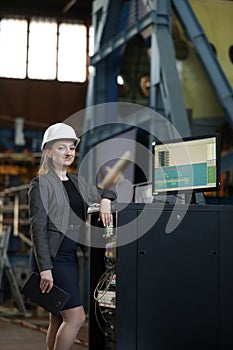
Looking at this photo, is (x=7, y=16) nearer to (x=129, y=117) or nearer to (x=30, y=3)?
(x=30, y=3)

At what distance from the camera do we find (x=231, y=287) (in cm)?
507

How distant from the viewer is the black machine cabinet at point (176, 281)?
15.6ft

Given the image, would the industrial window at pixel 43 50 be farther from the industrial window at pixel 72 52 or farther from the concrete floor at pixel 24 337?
the concrete floor at pixel 24 337

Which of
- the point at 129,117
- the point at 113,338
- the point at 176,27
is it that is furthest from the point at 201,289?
the point at 176,27

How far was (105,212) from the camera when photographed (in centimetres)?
471

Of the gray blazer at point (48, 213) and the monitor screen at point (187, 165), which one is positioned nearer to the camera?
the gray blazer at point (48, 213)

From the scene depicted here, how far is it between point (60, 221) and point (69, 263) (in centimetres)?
27

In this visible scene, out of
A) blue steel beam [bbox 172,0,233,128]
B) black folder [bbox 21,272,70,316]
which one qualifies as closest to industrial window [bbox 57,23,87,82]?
blue steel beam [bbox 172,0,233,128]

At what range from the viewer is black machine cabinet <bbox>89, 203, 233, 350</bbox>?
187 inches

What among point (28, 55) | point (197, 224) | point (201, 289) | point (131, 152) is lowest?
point (201, 289)

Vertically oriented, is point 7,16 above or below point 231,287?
above

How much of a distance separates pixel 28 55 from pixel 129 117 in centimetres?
1271

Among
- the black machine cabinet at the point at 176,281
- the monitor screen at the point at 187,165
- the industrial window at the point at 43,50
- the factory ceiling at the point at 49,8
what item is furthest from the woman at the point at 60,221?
the industrial window at the point at 43,50

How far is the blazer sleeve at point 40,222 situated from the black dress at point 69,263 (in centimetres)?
12
